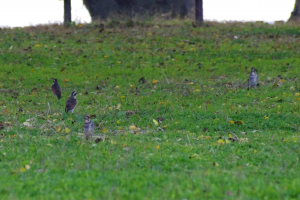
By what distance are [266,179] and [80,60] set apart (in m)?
15.9

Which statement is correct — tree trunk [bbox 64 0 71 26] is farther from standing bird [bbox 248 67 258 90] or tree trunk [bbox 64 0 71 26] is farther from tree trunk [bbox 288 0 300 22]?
standing bird [bbox 248 67 258 90]

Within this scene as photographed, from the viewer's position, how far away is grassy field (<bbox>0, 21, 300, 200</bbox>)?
6.46 m

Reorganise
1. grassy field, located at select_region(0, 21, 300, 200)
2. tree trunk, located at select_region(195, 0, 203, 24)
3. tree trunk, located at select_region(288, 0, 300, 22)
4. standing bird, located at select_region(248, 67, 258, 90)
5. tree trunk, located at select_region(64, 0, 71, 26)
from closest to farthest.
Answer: grassy field, located at select_region(0, 21, 300, 200) → standing bird, located at select_region(248, 67, 258, 90) → tree trunk, located at select_region(195, 0, 203, 24) → tree trunk, located at select_region(64, 0, 71, 26) → tree trunk, located at select_region(288, 0, 300, 22)

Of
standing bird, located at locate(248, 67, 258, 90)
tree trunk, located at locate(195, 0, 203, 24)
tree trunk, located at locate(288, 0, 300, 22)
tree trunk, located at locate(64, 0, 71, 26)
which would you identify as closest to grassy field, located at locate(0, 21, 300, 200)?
standing bird, located at locate(248, 67, 258, 90)

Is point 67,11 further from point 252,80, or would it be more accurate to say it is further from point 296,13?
point 252,80

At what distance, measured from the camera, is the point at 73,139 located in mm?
9641

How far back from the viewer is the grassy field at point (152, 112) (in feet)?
21.2

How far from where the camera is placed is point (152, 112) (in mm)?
12766

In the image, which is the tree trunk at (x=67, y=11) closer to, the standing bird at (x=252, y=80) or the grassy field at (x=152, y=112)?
the grassy field at (x=152, y=112)

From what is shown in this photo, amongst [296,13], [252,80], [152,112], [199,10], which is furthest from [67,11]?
[152,112]

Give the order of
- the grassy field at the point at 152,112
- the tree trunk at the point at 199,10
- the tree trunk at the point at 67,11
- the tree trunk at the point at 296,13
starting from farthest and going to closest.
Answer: the tree trunk at the point at 296,13 → the tree trunk at the point at 67,11 → the tree trunk at the point at 199,10 → the grassy field at the point at 152,112

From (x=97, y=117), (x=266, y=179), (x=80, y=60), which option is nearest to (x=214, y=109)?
(x=97, y=117)

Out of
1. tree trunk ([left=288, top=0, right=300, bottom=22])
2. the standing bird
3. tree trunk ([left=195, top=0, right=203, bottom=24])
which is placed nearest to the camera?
the standing bird

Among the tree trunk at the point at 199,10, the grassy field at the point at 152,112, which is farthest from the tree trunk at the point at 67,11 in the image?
the tree trunk at the point at 199,10
